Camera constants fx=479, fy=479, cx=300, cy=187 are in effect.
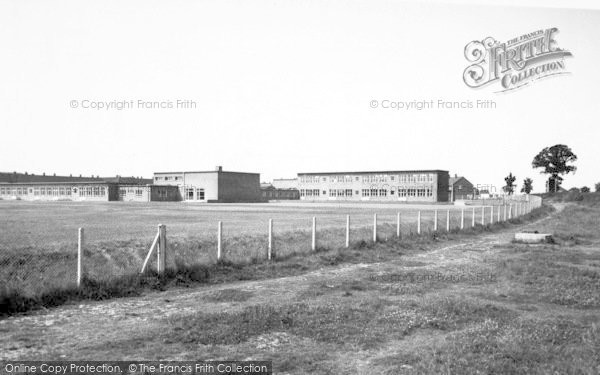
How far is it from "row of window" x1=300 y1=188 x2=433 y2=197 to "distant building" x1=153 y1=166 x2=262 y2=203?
2259 centimetres

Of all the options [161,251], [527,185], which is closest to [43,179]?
[527,185]

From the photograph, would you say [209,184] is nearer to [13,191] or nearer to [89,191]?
[89,191]

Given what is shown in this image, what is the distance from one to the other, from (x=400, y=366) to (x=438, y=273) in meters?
7.29

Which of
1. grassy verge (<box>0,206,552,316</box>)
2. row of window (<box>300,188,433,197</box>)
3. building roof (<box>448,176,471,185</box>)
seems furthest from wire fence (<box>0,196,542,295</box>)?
building roof (<box>448,176,471,185</box>)

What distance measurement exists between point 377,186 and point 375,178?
1835 millimetres

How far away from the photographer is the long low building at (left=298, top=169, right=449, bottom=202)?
9638cm

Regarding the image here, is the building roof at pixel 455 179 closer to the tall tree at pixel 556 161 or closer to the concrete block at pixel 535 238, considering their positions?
the tall tree at pixel 556 161

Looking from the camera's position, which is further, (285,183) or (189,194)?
(285,183)

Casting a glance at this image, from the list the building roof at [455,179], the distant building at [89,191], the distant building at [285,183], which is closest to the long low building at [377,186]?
the building roof at [455,179]

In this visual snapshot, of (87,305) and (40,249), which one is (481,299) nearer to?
(87,305)

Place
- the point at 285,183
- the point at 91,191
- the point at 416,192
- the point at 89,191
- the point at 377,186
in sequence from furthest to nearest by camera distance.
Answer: the point at 285,183 < the point at 377,186 < the point at 416,192 < the point at 89,191 < the point at 91,191

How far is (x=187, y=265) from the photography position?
38.3ft

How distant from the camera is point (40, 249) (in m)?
14.2

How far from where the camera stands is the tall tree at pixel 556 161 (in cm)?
12469
